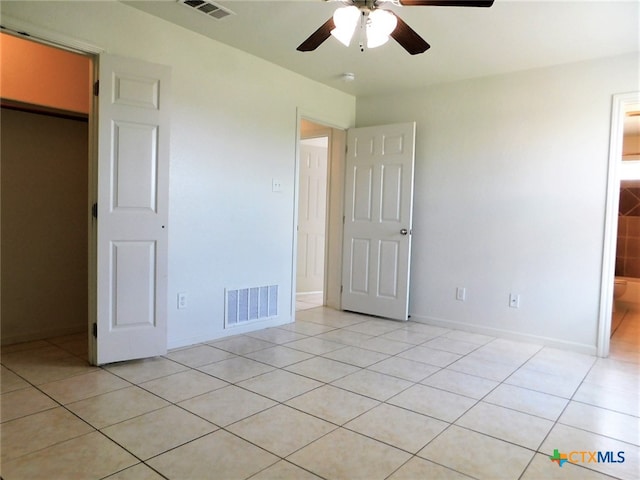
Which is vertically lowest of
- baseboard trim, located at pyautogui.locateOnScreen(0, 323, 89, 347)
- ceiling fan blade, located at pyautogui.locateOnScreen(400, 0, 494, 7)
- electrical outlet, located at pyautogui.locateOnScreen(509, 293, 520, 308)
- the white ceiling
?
baseboard trim, located at pyautogui.locateOnScreen(0, 323, 89, 347)

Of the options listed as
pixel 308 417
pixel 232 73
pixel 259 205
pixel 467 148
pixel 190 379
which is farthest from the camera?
pixel 467 148

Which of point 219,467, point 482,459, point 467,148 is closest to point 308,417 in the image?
point 219,467

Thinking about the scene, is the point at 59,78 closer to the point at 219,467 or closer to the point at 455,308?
the point at 219,467

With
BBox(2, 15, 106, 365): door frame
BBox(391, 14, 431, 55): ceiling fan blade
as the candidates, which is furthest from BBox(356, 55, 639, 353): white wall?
BBox(2, 15, 106, 365): door frame

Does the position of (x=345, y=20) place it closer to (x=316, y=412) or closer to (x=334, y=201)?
(x=316, y=412)

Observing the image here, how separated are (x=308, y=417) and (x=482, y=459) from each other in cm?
86

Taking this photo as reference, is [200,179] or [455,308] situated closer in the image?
[200,179]

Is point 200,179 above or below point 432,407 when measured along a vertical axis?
above

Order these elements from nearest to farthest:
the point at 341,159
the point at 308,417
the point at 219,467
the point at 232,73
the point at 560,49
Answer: the point at 219,467
the point at 308,417
the point at 560,49
the point at 232,73
the point at 341,159

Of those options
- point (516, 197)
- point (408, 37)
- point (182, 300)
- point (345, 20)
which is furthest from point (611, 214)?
point (182, 300)

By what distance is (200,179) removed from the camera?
11.3 ft

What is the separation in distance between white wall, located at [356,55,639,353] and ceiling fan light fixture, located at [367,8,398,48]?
2.25m

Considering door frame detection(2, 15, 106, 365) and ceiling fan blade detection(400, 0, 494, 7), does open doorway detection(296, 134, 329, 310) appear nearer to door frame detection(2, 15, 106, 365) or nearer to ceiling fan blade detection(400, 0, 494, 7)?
door frame detection(2, 15, 106, 365)

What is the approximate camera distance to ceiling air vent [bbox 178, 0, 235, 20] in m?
2.81
